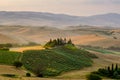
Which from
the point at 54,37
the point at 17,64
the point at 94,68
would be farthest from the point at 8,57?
the point at 54,37

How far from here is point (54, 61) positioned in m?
45.7

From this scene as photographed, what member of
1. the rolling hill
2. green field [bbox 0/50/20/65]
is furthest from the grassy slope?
the rolling hill

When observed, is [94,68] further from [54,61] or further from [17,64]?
[17,64]

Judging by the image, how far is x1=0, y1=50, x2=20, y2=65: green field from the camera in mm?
43141

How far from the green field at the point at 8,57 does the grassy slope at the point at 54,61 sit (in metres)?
1.09

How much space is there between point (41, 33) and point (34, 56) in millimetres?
86529

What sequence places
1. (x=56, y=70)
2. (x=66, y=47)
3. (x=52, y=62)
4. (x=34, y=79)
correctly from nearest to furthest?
(x=34, y=79), (x=56, y=70), (x=52, y=62), (x=66, y=47)

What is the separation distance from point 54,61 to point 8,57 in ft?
18.9

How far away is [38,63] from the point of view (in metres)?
43.2

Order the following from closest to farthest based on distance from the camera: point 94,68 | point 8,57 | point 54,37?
point 8,57 → point 94,68 → point 54,37

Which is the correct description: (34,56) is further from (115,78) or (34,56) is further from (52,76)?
(115,78)

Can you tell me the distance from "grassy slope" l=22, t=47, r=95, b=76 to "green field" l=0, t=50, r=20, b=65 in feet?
3.56

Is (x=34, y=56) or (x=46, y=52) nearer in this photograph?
(x=34, y=56)

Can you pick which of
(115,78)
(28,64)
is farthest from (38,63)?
(115,78)
